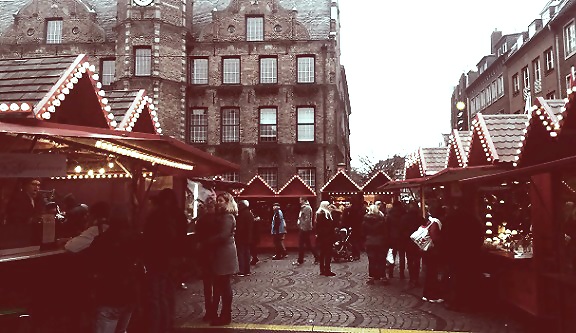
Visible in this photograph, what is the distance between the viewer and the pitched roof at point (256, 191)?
73.0 feet

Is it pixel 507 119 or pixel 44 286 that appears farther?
pixel 507 119

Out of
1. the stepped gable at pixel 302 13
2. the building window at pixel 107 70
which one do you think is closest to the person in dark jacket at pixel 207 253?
the stepped gable at pixel 302 13

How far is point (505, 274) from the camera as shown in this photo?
934cm

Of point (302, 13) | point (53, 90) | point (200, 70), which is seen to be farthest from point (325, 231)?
point (302, 13)

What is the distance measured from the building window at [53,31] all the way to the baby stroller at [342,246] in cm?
2082

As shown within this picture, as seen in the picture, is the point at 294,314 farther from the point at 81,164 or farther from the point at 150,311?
the point at 81,164

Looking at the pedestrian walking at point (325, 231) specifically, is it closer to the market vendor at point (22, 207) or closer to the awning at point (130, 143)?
the awning at point (130, 143)

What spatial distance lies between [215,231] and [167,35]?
22158 mm

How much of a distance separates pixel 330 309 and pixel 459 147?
7327 mm

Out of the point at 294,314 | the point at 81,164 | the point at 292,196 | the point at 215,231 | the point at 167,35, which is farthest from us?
the point at 167,35

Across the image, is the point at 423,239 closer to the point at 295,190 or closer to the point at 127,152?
the point at 127,152

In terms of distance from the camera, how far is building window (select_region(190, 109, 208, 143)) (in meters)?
29.0

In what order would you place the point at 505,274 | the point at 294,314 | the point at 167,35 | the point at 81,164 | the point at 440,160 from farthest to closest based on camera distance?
the point at 167,35
the point at 440,160
the point at 81,164
the point at 505,274
the point at 294,314

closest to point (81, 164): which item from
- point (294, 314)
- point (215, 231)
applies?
point (215, 231)
